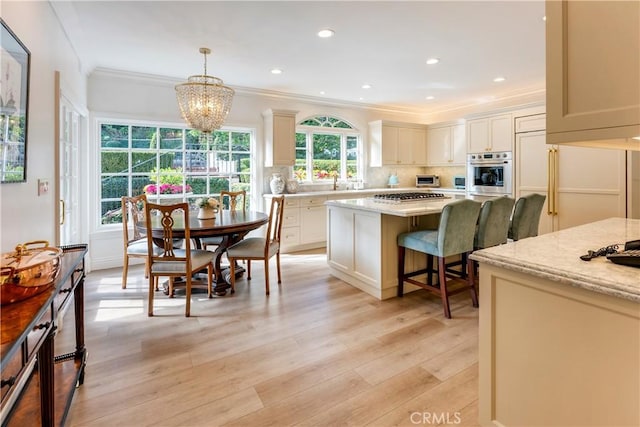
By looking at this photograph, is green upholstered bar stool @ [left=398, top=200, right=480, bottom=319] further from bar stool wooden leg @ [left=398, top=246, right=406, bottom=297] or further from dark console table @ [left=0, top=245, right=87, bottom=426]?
dark console table @ [left=0, top=245, right=87, bottom=426]

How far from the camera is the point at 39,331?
120 centimetres

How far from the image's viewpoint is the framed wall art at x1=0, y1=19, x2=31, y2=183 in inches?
62.5

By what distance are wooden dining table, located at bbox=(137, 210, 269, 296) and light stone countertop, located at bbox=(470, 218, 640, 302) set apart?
2288 millimetres

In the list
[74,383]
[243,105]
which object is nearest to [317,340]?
[74,383]

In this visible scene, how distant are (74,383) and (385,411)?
5.38 feet

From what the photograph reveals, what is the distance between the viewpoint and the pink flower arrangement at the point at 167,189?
4750 mm

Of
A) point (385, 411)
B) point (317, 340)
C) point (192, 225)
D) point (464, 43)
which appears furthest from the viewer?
point (464, 43)

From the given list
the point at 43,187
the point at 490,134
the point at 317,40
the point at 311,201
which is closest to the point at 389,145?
the point at 490,134

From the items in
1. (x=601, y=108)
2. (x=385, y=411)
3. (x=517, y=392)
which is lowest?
(x=385, y=411)

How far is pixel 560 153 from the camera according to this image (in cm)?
460

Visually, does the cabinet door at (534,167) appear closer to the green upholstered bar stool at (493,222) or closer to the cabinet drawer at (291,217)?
the green upholstered bar stool at (493,222)

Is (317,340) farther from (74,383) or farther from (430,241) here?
(74,383)

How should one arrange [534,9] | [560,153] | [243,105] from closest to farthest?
1. [534,9]
2. [560,153]
3. [243,105]

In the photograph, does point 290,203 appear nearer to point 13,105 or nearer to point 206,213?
point 206,213
